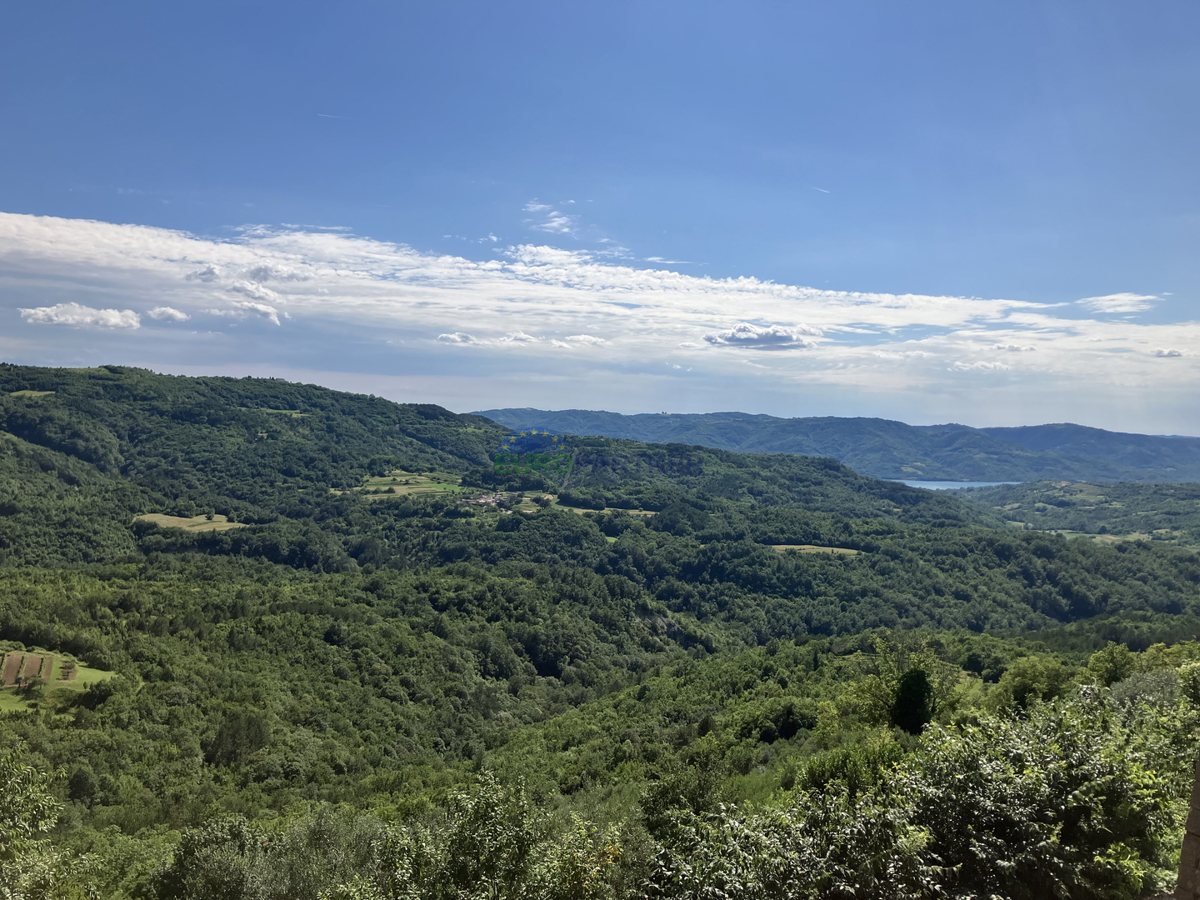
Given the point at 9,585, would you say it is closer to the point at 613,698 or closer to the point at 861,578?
the point at 613,698

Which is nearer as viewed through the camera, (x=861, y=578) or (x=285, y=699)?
(x=285, y=699)

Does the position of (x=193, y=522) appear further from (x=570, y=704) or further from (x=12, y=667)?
(x=570, y=704)

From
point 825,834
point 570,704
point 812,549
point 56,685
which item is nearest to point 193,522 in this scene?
point 56,685

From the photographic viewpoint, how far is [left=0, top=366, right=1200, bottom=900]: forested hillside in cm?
1653

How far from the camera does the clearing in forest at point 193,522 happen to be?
550ft

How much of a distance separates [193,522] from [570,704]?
134m

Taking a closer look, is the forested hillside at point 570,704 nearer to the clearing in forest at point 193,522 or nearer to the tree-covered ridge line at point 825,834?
the tree-covered ridge line at point 825,834

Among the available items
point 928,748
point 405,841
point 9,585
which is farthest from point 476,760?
point 9,585

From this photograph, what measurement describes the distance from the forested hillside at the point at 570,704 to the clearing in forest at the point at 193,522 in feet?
5.46

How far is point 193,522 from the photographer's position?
17588 cm

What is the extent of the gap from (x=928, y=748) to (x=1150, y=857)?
5.76 metres

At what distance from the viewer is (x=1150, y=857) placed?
17438 mm

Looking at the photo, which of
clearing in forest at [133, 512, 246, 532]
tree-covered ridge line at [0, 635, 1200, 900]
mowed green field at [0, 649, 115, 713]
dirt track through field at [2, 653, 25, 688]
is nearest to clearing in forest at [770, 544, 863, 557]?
tree-covered ridge line at [0, 635, 1200, 900]

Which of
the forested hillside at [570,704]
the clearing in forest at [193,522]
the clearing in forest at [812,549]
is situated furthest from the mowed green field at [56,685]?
the clearing in forest at [812,549]
